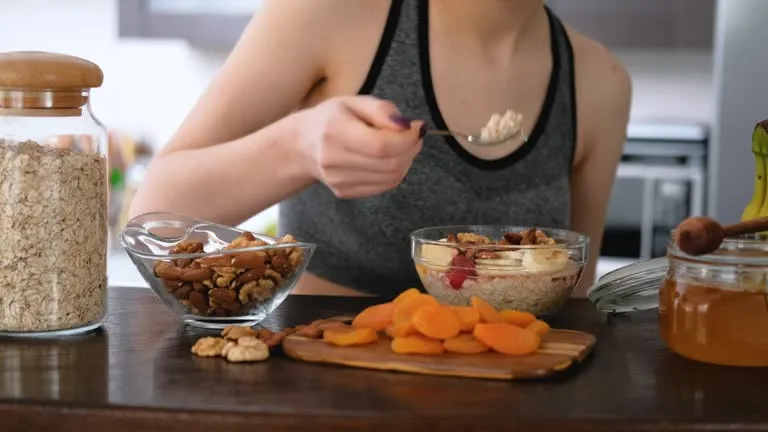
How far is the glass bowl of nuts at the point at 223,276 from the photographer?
0.93 m

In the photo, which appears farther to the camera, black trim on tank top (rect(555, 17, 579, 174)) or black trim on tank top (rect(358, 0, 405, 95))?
black trim on tank top (rect(555, 17, 579, 174))

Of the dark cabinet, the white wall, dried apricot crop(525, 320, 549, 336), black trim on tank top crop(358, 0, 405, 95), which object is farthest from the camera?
the white wall

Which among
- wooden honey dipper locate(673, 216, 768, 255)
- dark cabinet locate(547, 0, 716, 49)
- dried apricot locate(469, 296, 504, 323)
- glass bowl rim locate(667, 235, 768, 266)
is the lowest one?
dried apricot locate(469, 296, 504, 323)

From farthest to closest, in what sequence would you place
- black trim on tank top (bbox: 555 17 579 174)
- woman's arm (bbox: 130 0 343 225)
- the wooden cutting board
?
black trim on tank top (bbox: 555 17 579 174) → woman's arm (bbox: 130 0 343 225) → the wooden cutting board

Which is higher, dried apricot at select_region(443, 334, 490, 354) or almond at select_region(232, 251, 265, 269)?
almond at select_region(232, 251, 265, 269)

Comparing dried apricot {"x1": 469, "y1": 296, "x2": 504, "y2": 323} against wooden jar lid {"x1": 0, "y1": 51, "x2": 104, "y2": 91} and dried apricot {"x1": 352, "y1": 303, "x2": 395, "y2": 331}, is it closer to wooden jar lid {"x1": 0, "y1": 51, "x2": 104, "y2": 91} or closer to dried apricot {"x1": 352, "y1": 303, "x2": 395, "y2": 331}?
dried apricot {"x1": 352, "y1": 303, "x2": 395, "y2": 331}

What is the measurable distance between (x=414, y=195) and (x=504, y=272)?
0.42 meters

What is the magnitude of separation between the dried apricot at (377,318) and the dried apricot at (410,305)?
0.02 meters

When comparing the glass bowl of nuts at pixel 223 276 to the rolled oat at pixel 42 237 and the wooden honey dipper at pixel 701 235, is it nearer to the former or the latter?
the rolled oat at pixel 42 237

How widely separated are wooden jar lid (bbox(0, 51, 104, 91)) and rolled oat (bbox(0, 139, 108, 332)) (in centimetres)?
6

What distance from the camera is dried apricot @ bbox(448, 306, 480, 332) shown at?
85 cm

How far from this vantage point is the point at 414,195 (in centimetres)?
138

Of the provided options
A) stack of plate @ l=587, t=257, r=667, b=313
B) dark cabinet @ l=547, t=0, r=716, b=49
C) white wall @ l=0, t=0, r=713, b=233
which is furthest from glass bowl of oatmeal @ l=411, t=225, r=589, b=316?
white wall @ l=0, t=0, r=713, b=233

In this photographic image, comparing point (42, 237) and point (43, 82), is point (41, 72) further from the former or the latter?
point (42, 237)
